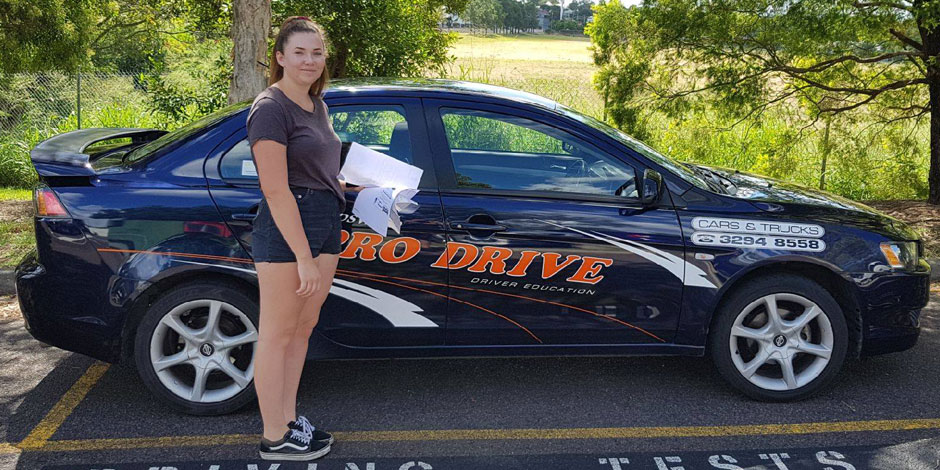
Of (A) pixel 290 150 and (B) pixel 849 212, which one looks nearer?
(A) pixel 290 150

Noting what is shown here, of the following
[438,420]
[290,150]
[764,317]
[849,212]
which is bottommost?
[438,420]

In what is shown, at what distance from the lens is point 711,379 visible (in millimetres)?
4398

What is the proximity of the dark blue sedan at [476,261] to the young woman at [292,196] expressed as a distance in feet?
1.80

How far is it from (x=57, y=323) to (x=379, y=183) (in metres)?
1.64

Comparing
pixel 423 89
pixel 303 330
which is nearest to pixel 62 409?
pixel 303 330

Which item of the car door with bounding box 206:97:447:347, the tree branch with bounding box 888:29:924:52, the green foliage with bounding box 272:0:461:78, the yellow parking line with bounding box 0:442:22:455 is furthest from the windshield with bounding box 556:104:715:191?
the tree branch with bounding box 888:29:924:52

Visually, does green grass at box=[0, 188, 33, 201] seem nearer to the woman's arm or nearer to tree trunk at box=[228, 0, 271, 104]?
tree trunk at box=[228, 0, 271, 104]

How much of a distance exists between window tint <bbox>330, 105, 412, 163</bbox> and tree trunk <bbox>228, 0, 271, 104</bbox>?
3307 millimetres

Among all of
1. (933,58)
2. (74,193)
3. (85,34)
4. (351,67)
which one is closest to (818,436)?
(74,193)

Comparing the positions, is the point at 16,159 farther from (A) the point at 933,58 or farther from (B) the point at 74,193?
(A) the point at 933,58

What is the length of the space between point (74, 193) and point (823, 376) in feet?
12.0

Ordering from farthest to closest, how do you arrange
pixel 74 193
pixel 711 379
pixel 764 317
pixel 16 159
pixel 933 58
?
pixel 16 159, pixel 933 58, pixel 711 379, pixel 764 317, pixel 74 193

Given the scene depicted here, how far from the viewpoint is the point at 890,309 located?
4.05 meters

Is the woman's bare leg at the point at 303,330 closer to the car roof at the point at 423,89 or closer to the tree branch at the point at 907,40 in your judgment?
the car roof at the point at 423,89
